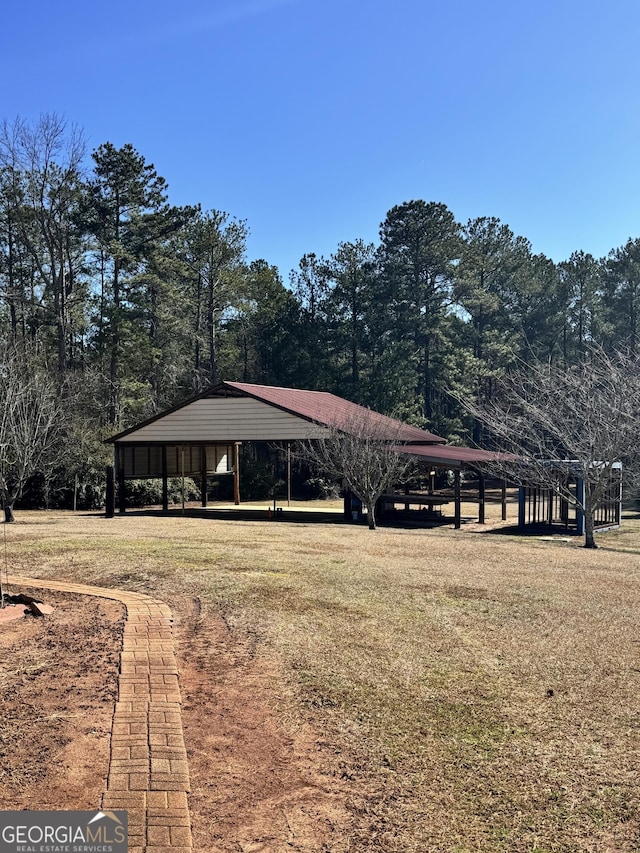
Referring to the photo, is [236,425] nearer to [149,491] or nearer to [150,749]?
[149,491]

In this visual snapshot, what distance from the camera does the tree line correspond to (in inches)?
1247

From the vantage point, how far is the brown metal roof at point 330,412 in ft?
65.4

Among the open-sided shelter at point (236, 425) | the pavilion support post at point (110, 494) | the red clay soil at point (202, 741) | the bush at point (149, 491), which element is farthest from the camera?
the bush at point (149, 491)

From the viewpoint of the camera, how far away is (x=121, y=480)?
74.0 ft

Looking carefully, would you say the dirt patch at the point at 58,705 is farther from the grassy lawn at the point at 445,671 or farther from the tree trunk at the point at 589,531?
the tree trunk at the point at 589,531

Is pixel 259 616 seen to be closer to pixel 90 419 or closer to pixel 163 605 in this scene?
pixel 163 605

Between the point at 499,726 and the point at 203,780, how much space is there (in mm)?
1908

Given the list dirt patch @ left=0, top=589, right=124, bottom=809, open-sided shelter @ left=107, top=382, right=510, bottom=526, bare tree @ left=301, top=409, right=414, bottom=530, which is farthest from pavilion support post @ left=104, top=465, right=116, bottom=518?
dirt patch @ left=0, top=589, right=124, bottom=809

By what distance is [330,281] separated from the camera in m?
39.6

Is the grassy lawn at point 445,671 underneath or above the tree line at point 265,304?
underneath

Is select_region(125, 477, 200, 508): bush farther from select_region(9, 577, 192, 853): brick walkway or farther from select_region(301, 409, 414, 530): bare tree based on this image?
select_region(9, 577, 192, 853): brick walkway

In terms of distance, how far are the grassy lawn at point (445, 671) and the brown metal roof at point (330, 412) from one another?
9.00 meters

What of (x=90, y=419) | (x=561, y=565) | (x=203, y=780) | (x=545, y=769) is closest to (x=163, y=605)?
(x=203, y=780)

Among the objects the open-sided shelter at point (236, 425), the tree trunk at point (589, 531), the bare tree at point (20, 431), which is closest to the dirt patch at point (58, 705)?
the bare tree at point (20, 431)
